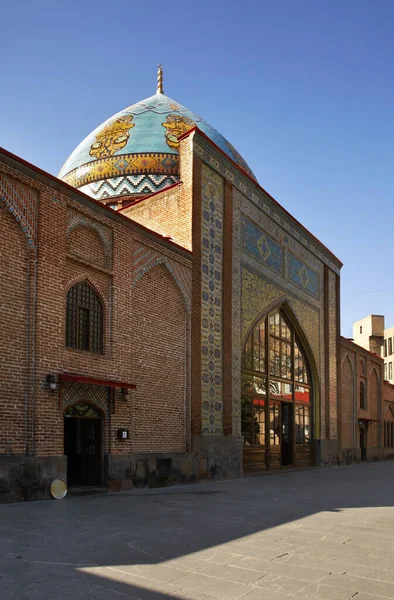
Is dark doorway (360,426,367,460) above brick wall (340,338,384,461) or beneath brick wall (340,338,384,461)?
beneath

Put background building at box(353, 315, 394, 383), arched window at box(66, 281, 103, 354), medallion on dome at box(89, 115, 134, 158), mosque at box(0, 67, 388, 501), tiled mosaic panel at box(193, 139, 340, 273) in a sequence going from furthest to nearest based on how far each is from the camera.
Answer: background building at box(353, 315, 394, 383) → medallion on dome at box(89, 115, 134, 158) → tiled mosaic panel at box(193, 139, 340, 273) → arched window at box(66, 281, 103, 354) → mosque at box(0, 67, 388, 501)

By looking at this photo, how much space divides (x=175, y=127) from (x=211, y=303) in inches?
360

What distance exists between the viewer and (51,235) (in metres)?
11.8

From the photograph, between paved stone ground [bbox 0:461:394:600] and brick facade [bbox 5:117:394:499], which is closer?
paved stone ground [bbox 0:461:394:600]

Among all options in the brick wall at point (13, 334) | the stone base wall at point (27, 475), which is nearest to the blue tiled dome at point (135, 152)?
the brick wall at point (13, 334)

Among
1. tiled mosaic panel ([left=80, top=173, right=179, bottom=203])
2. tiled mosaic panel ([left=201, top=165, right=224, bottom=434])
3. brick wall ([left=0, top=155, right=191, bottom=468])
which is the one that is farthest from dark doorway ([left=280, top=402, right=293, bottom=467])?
tiled mosaic panel ([left=80, top=173, right=179, bottom=203])

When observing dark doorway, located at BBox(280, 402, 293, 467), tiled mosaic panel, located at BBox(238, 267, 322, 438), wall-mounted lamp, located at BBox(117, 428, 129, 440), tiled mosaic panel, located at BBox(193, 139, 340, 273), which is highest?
tiled mosaic panel, located at BBox(193, 139, 340, 273)

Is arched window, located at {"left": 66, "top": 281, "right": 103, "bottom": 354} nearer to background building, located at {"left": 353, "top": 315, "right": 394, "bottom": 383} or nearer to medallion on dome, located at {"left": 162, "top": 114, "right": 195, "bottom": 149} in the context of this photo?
medallion on dome, located at {"left": 162, "top": 114, "right": 195, "bottom": 149}

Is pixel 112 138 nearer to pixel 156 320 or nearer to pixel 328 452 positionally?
pixel 156 320

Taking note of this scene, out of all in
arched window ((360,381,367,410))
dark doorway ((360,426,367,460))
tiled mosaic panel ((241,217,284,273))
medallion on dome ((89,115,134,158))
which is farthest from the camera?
arched window ((360,381,367,410))

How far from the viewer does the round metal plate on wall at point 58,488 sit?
36.2ft

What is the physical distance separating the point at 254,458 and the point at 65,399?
902 cm

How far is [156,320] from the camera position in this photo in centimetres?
1494

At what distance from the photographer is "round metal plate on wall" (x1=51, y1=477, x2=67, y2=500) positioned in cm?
1102
